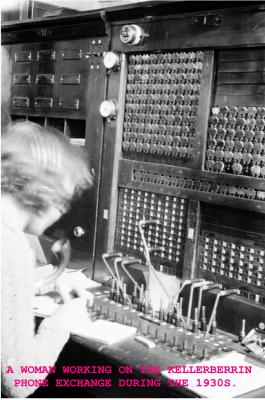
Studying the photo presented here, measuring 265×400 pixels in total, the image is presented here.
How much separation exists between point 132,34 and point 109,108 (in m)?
0.50

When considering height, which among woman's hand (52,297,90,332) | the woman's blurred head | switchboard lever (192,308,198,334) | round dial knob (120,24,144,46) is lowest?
switchboard lever (192,308,198,334)

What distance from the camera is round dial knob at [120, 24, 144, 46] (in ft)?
10.8

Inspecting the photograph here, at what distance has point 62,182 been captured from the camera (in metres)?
1.86

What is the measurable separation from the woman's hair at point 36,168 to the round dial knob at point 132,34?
1599mm

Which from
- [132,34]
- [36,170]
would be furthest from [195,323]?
[132,34]

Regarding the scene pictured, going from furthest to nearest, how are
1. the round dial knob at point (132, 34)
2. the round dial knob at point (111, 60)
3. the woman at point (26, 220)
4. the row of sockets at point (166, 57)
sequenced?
1. the round dial knob at point (111, 60)
2. the round dial knob at point (132, 34)
3. the row of sockets at point (166, 57)
4. the woman at point (26, 220)

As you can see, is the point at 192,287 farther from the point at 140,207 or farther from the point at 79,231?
the point at 79,231

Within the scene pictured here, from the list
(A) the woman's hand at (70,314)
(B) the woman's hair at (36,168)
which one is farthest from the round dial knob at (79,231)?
(B) the woman's hair at (36,168)

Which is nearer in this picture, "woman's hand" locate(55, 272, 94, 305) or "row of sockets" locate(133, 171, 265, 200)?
"woman's hand" locate(55, 272, 94, 305)

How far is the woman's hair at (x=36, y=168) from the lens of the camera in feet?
5.88

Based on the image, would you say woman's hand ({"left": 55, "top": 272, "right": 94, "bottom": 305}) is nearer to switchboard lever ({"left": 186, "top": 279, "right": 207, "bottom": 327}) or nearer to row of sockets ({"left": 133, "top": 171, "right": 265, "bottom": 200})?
switchboard lever ({"left": 186, "top": 279, "right": 207, "bottom": 327})

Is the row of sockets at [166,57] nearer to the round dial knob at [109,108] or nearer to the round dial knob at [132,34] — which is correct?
the round dial knob at [132,34]

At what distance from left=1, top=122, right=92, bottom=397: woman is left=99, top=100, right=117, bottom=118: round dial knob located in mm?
1646

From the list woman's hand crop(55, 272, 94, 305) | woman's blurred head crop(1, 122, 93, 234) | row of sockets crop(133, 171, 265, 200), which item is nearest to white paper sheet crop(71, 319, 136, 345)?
woman's hand crop(55, 272, 94, 305)
